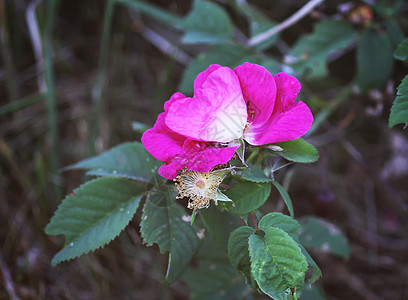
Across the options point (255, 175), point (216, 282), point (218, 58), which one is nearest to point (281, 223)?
point (255, 175)

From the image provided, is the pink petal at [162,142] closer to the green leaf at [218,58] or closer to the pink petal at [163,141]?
the pink petal at [163,141]

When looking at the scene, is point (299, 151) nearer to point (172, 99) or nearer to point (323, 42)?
point (172, 99)

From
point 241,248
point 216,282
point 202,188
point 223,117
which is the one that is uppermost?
point 223,117

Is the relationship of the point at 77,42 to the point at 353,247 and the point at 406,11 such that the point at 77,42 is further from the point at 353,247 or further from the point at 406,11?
the point at 353,247

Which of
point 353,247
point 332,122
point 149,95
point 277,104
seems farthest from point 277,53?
point 277,104

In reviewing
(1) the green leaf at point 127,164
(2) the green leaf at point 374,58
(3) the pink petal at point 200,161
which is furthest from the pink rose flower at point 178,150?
(2) the green leaf at point 374,58

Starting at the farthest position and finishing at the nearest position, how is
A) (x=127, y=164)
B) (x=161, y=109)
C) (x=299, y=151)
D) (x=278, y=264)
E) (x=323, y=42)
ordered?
(x=161, y=109) < (x=323, y=42) < (x=127, y=164) < (x=299, y=151) < (x=278, y=264)
